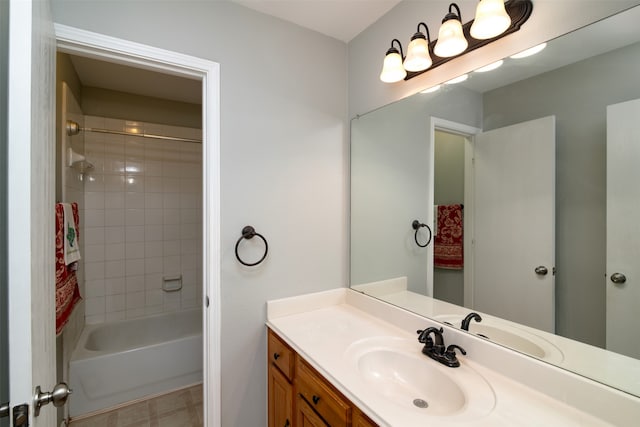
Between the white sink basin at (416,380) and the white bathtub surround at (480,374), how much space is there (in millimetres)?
18

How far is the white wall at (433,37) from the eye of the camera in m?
0.93

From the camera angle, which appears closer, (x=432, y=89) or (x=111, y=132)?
(x=432, y=89)

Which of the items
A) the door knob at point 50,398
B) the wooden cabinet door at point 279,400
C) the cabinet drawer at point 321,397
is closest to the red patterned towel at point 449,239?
the cabinet drawer at point 321,397

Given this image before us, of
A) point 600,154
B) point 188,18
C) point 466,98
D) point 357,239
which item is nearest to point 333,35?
point 188,18

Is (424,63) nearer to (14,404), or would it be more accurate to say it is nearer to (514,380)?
(514,380)

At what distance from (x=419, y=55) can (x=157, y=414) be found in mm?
2879

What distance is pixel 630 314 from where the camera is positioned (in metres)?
0.85

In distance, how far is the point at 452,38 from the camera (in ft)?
3.74

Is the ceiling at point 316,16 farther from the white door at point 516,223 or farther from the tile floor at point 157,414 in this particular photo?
the tile floor at point 157,414

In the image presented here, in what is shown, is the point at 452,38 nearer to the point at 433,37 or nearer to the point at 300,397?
the point at 433,37

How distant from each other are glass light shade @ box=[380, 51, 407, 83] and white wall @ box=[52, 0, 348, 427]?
46 cm

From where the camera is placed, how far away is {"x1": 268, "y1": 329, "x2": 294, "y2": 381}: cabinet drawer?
1347mm

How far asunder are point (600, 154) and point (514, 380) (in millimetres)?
821

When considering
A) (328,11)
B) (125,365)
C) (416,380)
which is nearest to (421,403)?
(416,380)
